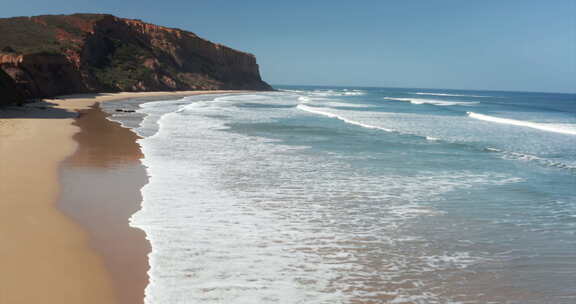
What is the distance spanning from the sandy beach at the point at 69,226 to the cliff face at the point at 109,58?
829 inches

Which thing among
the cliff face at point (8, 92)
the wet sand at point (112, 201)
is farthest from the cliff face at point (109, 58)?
the wet sand at point (112, 201)

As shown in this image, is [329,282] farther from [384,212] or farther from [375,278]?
[384,212]

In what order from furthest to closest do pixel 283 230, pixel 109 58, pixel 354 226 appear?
pixel 109 58 → pixel 354 226 → pixel 283 230

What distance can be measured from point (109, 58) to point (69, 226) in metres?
67.9

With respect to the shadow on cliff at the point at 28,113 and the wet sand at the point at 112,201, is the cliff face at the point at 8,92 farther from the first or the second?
the wet sand at the point at 112,201

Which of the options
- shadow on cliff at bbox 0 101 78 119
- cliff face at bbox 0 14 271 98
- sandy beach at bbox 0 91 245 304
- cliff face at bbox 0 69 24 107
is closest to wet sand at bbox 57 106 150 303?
sandy beach at bbox 0 91 245 304

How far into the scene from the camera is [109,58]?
223 feet

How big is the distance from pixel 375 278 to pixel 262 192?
4076mm

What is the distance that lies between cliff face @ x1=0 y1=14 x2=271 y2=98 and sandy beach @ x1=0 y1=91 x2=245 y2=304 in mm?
21053

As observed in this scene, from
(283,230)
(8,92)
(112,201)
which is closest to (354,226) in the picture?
(283,230)

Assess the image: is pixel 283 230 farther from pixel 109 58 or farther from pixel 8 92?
pixel 109 58

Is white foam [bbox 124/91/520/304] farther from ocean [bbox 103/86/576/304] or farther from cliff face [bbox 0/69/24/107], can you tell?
cliff face [bbox 0/69/24/107]

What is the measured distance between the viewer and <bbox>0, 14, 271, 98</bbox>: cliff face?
38513 millimetres

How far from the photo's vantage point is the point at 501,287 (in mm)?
4957
